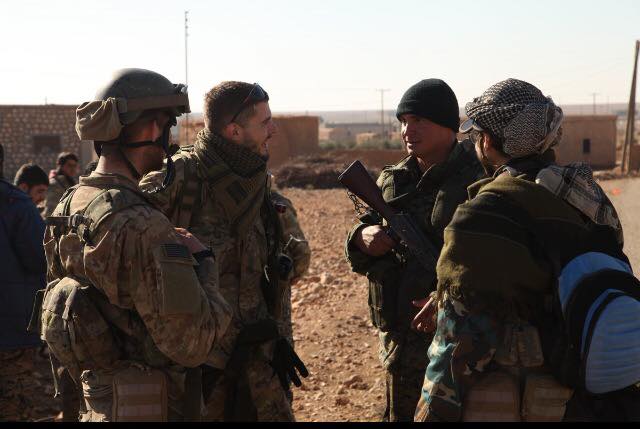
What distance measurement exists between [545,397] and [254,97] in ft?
5.90

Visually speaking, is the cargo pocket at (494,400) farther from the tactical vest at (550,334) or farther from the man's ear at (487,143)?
the man's ear at (487,143)

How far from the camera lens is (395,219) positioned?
3.42 meters

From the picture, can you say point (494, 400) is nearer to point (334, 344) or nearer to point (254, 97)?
point (254, 97)

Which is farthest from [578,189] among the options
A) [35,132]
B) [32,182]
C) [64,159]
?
[35,132]

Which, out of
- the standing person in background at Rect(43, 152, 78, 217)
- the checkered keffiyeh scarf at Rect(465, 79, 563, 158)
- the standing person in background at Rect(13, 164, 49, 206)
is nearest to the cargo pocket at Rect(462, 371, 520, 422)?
the checkered keffiyeh scarf at Rect(465, 79, 563, 158)

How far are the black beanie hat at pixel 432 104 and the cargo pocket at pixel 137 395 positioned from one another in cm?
168

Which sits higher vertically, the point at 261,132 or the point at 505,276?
the point at 261,132

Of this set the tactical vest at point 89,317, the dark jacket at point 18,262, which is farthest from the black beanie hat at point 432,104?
the dark jacket at point 18,262

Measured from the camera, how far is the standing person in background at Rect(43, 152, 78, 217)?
792 cm

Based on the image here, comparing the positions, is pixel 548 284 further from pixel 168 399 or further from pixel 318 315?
pixel 318 315

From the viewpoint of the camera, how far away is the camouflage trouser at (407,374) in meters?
3.43

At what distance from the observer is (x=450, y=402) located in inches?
89.0

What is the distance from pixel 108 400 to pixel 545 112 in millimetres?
1601

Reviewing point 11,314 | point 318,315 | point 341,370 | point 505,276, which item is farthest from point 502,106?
point 318,315
